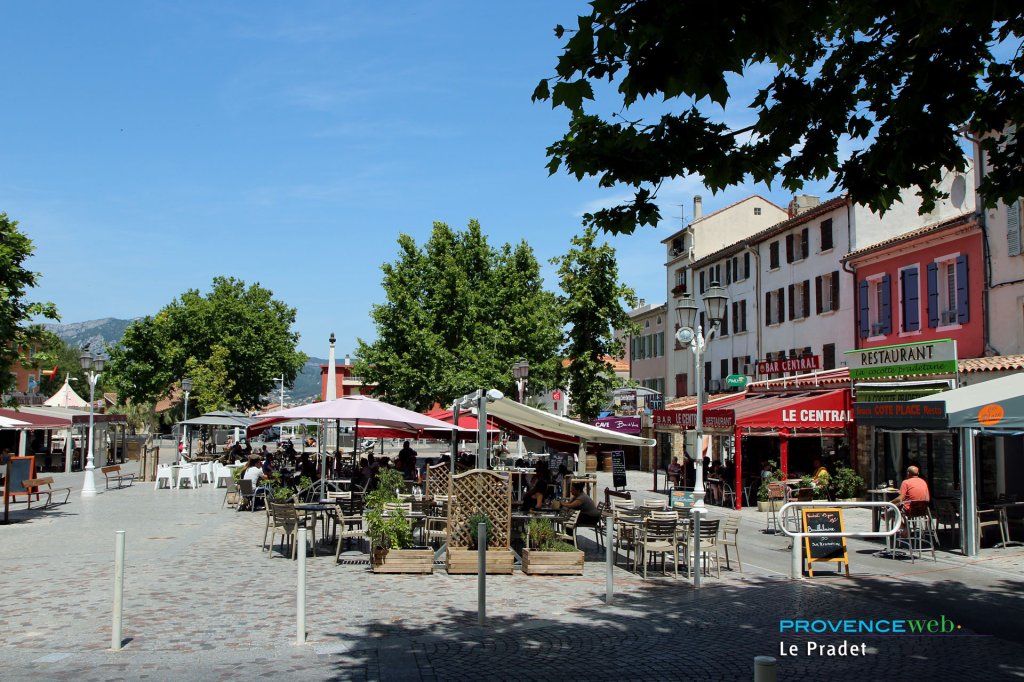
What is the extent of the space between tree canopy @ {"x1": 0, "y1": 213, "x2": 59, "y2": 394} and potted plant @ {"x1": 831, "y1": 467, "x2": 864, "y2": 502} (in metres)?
19.5

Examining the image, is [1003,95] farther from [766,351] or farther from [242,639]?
[766,351]

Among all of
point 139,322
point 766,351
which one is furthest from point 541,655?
point 139,322

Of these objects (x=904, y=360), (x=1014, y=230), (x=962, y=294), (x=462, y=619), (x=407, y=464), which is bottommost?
(x=462, y=619)

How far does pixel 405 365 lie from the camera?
44344 mm

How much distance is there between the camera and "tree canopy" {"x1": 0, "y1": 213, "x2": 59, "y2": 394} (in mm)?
18641

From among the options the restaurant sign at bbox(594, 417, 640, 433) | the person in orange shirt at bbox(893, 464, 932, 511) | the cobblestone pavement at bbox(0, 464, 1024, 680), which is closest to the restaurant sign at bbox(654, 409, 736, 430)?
the person in orange shirt at bbox(893, 464, 932, 511)

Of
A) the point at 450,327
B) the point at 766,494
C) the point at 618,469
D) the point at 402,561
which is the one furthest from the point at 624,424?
the point at 402,561

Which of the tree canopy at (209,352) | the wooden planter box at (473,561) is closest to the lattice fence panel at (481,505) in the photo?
the wooden planter box at (473,561)

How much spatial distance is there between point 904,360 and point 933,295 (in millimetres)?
4522

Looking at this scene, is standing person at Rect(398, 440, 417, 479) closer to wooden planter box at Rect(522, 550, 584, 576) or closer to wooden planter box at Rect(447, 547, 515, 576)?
wooden planter box at Rect(447, 547, 515, 576)

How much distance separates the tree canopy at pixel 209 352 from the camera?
6184 centimetres

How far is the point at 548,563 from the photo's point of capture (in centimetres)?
1238

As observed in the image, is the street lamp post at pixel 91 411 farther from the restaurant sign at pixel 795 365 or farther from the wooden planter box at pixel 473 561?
the restaurant sign at pixel 795 365

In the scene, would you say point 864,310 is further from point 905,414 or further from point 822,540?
point 822,540
